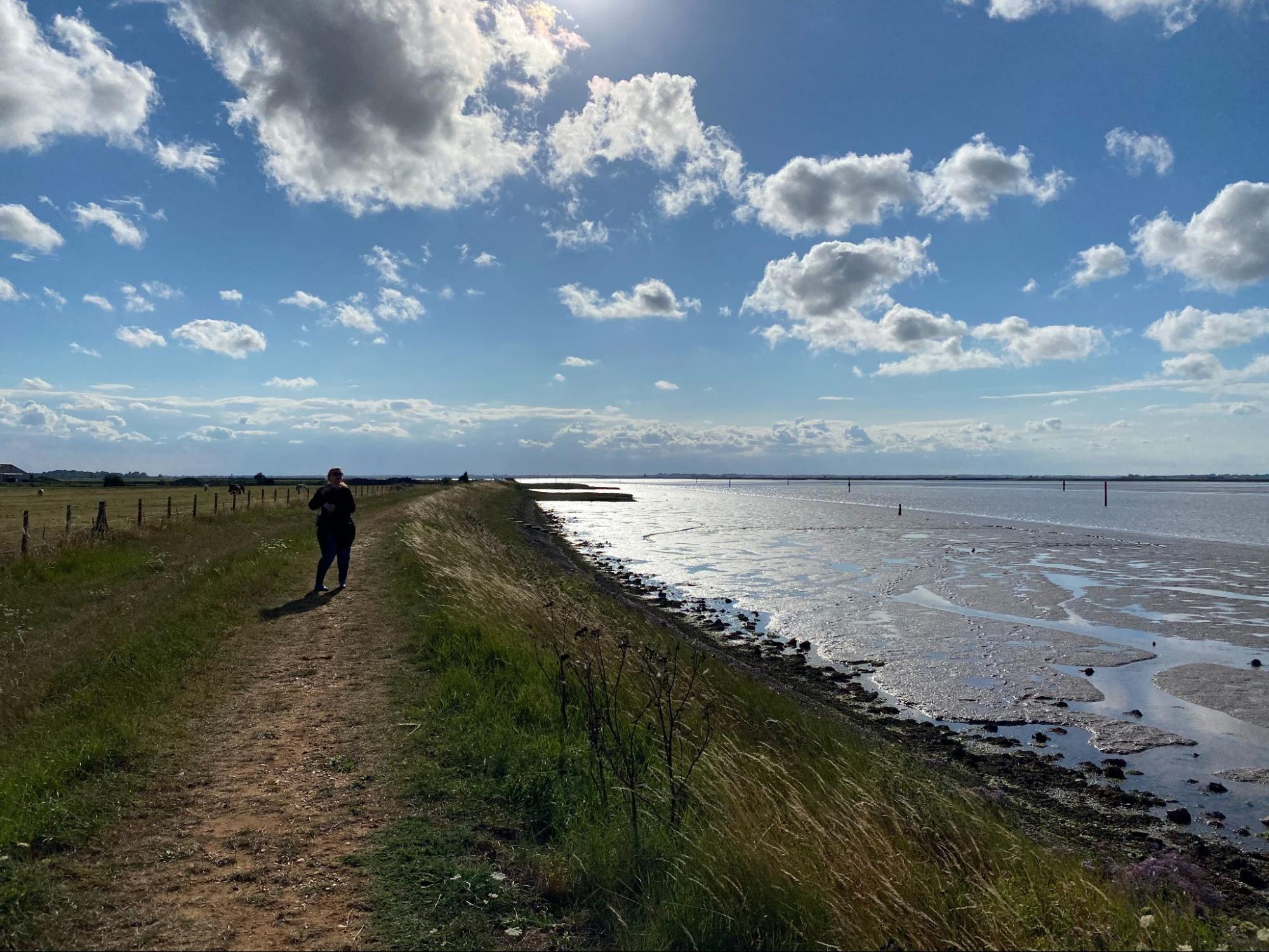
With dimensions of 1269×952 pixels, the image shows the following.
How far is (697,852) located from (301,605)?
452 inches

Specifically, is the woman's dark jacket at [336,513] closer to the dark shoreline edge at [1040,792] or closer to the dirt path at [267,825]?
the dirt path at [267,825]

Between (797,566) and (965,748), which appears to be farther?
(797,566)

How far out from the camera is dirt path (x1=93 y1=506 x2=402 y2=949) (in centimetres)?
446

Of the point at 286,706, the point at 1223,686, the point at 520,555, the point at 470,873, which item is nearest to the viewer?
the point at 470,873

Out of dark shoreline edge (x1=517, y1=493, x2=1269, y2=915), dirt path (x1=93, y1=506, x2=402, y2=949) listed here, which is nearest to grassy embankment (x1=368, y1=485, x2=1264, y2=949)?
dirt path (x1=93, y1=506, x2=402, y2=949)

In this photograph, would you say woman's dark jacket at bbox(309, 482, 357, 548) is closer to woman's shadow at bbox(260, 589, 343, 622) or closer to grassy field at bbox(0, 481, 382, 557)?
woman's shadow at bbox(260, 589, 343, 622)

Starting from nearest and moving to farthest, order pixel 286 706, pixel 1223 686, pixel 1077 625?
pixel 286 706 < pixel 1223 686 < pixel 1077 625

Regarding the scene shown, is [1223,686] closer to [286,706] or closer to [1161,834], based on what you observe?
[1161,834]

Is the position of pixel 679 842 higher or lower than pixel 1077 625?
higher

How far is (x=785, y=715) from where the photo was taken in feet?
36.8

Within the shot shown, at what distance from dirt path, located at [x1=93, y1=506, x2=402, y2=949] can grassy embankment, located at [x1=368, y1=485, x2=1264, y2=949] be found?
12.6 inches

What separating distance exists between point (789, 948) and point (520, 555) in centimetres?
2753

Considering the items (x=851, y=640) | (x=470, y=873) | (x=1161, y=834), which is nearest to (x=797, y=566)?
(x=851, y=640)

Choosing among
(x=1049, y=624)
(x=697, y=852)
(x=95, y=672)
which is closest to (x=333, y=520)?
(x=95, y=672)
